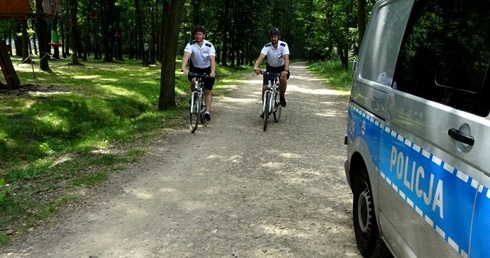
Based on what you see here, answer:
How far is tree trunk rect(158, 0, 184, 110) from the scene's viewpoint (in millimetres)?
11422

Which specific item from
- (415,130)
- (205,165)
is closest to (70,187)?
(205,165)

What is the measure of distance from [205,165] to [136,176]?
1129 millimetres

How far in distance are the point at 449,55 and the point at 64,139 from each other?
9.50 metres

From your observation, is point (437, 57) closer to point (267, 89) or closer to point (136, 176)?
point (136, 176)

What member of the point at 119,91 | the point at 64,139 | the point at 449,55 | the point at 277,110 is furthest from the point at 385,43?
the point at 119,91

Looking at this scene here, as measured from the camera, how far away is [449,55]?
235cm

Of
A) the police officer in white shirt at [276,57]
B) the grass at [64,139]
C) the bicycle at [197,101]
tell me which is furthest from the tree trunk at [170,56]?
the police officer in white shirt at [276,57]

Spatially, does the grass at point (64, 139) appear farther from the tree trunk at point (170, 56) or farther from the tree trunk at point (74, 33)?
the tree trunk at point (74, 33)

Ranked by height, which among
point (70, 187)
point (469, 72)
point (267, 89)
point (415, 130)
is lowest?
point (70, 187)

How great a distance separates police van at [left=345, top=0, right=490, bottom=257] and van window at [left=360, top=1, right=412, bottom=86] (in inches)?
0.5

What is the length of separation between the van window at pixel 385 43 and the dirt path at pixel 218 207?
1.66m

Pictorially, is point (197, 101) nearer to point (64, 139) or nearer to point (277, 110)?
point (277, 110)

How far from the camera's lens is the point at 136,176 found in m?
6.16

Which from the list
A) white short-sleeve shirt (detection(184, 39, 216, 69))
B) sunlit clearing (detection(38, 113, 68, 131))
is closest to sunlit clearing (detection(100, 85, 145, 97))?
sunlit clearing (detection(38, 113, 68, 131))
